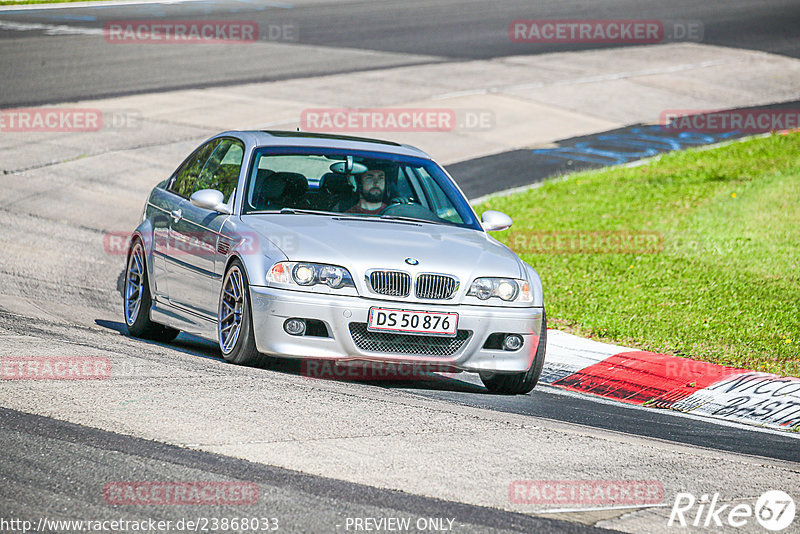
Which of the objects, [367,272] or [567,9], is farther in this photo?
[567,9]

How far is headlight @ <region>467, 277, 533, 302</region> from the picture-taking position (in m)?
7.43

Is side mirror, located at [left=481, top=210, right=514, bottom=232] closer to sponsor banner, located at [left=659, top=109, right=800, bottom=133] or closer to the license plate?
the license plate

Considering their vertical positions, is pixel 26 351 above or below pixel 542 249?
above

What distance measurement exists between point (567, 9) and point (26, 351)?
31.9 m

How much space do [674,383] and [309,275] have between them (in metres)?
2.97

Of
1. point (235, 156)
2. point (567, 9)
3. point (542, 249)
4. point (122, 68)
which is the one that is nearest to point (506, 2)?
point (567, 9)

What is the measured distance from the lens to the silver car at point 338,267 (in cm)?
721

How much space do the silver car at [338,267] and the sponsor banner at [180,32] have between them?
2009 cm

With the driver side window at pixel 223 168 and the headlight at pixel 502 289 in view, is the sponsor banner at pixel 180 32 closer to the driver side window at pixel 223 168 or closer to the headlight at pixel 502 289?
the driver side window at pixel 223 168

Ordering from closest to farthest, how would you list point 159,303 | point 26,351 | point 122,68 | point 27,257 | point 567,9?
point 26,351 < point 159,303 < point 27,257 < point 122,68 < point 567,9

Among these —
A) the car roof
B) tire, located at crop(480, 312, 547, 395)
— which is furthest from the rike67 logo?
the car roof

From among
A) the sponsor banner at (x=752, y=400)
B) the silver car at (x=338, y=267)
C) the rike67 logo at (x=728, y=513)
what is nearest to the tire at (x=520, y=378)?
the silver car at (x=338, y=267)

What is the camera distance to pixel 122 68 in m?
24.5

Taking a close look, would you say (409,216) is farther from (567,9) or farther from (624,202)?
(567,9)
